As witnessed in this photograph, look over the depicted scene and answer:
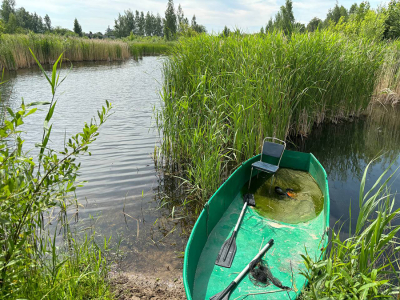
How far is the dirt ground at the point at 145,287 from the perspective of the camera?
2.62 m

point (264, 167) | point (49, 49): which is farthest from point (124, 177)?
point (49, 49)

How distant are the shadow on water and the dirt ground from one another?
2.69 metres

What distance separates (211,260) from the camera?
2.80 metres

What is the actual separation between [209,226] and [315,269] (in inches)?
56.2

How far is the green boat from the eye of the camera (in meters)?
2.43

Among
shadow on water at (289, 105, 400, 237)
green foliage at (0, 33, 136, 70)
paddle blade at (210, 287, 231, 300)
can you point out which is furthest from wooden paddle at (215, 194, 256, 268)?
green foliage at (0, 33, 136, 70)

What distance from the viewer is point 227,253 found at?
2.86 metres

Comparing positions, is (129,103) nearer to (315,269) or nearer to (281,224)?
(281,224)

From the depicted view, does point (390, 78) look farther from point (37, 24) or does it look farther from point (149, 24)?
point (37, 24)

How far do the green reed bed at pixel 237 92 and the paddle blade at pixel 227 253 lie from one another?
121cm

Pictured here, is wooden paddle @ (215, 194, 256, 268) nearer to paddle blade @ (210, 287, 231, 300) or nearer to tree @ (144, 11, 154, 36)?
paddle blade @ (210, 287, 231, 300)

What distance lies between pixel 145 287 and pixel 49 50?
67.4 feet

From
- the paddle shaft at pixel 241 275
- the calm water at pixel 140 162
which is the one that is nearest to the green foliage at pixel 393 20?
the calm water at pixel 140 162

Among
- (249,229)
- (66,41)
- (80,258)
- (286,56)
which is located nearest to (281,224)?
(249,229)
